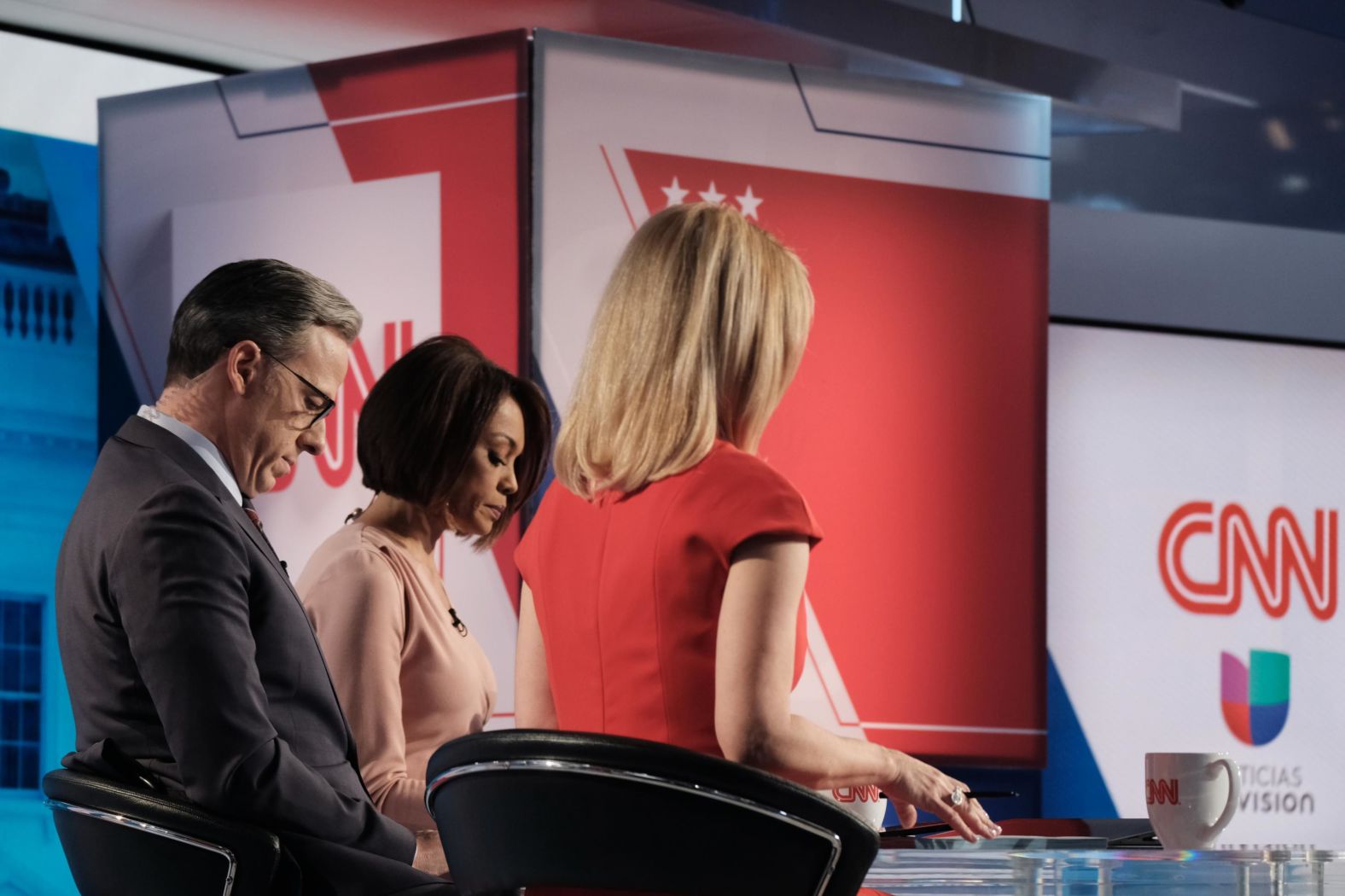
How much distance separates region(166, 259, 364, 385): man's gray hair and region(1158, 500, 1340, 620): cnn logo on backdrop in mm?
3449

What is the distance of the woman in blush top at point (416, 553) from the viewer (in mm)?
2367

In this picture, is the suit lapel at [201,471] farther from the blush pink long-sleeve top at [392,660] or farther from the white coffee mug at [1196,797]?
the white coffee mug at [1196,797]

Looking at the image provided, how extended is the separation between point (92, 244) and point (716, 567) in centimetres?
348

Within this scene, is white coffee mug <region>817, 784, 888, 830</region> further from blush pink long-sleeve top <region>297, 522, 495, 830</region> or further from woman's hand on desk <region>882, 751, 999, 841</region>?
blush pink long-sleeve top <region>297, 522, 495, 830</region>

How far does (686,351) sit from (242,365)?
74 cm

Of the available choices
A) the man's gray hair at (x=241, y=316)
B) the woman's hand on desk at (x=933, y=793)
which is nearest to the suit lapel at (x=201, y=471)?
the man's gray hair at (x=241, y=316)

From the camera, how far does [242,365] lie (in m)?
2.05

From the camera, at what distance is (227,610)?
1.80 meters

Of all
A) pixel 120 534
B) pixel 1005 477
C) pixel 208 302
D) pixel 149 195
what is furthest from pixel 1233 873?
pixel 149 195

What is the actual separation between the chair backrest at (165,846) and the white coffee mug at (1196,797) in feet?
3.32

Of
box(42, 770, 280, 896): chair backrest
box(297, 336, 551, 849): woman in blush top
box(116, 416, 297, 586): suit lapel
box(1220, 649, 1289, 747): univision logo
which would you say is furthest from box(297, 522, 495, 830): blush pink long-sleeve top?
box(1220, 649, 1289, 747): univision logo

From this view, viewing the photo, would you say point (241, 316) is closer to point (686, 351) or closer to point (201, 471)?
point (201, 471)

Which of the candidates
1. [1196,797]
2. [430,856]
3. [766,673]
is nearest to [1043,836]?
[1196,797]

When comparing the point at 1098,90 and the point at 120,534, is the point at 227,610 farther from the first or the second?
the point at 1098,90
